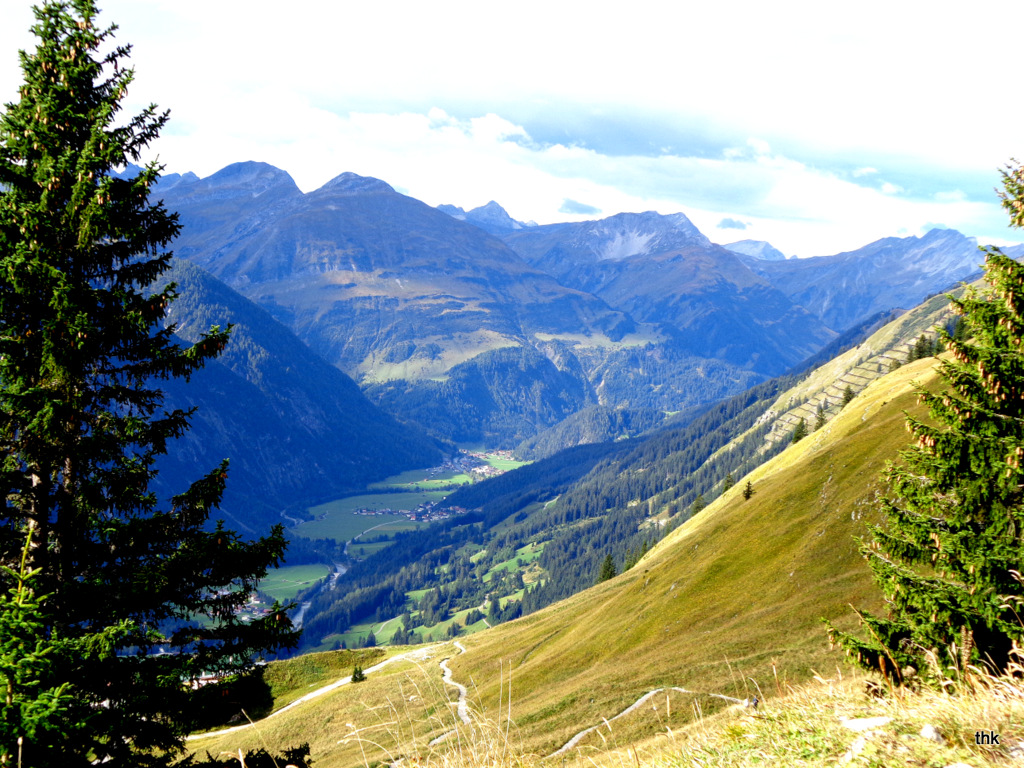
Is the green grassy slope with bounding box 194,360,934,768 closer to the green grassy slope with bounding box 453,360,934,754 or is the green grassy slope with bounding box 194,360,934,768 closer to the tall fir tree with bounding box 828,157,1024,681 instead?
the green grassy slope with bounding box 453,360,934,754

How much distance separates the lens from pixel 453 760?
6.00 m

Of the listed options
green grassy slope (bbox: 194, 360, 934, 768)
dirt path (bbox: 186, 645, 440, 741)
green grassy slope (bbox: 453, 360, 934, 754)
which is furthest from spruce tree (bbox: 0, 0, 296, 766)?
dirt path (bbox: 186, 645, 440, 741)

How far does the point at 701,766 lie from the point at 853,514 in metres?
53.9

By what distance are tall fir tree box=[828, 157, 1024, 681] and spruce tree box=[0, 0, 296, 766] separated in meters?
17.5

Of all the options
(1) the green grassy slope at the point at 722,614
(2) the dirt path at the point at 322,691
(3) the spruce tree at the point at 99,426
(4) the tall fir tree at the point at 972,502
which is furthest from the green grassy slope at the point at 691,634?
(3) the spruce tree at the point at 99,426

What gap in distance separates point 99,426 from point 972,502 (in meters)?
23.0

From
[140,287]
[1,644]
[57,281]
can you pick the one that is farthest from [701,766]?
[140,287]

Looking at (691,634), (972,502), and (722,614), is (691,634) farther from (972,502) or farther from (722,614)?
(972,502)

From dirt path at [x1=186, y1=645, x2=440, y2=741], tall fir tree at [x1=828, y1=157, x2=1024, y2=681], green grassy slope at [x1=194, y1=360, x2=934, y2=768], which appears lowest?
dirt path at [x1=186, y1=645, x2=440, y2=741]

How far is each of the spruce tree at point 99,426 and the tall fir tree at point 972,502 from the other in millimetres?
17482

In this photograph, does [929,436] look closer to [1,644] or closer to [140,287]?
[1,644]

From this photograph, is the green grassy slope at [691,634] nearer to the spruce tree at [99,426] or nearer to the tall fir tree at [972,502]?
the tall fir tree at [972,502]

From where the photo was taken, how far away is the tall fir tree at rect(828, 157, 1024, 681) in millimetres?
14641

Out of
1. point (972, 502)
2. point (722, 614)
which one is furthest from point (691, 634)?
point (972, 502)
